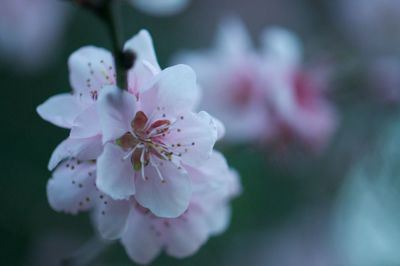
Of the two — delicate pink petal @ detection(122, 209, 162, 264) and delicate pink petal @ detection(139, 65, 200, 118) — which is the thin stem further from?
delicate pink petal @ detection(122, 209, 162, 264)

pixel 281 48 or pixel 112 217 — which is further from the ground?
pixel 281 48

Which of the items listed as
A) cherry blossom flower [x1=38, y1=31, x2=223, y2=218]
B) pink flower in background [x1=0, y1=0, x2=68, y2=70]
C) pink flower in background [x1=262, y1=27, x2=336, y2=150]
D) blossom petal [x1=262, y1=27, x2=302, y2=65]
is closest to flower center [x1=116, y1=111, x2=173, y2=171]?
cherry blossom flower [x1=38, y1=31, x2=223, y2=218]

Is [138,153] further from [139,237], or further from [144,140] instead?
[139,237]

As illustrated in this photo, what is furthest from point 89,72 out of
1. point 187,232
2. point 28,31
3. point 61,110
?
point 28,31

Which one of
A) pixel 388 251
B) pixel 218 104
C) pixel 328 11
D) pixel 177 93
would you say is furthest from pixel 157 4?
pixel 328 11

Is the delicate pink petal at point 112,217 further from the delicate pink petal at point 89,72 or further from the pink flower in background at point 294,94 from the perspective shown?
the pink flower in background at point 294,94

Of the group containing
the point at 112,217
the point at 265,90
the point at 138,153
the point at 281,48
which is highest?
the point at 281,48

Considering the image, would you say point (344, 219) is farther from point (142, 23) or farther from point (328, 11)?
point (328, 11)

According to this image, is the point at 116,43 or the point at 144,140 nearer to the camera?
the point at 116,43
